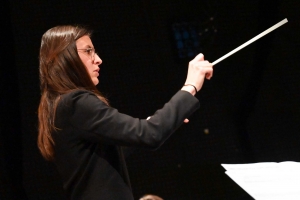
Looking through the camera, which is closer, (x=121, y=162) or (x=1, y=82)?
(x=121, y=162)

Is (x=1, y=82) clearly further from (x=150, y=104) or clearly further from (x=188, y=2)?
(x=188, y=2)

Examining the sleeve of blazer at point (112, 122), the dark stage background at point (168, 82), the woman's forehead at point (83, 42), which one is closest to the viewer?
the sleeve of blazer at point (112, 122)

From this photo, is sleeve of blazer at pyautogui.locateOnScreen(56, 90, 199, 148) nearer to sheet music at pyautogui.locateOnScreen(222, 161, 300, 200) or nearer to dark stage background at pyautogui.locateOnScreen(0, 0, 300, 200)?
sheet music at pyautogui.locateOnScreen(222, 161, 300, 200)

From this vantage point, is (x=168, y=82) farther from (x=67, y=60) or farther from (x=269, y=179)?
(x=269, y=179)

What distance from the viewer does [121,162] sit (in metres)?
0.77

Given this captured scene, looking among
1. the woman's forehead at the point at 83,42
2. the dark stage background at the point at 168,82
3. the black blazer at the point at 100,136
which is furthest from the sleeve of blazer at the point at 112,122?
the dark stage background at the point at 168,82

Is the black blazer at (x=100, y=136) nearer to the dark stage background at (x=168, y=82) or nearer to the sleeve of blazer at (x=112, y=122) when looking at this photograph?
the sleeve of blazer at (x=112, y=122)

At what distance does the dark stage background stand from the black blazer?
0.56 m

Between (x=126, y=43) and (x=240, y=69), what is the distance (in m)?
0.48

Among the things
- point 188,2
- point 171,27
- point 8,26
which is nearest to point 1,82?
point 8,26

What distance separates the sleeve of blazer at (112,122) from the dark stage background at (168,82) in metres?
0.57

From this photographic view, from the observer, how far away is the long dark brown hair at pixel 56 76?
2.56 ft

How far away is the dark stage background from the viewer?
1377mm

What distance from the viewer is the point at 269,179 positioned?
0.64 metres
